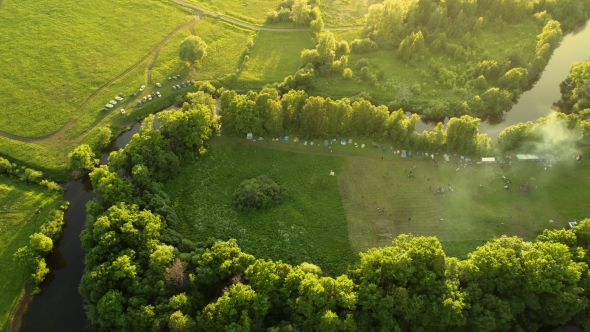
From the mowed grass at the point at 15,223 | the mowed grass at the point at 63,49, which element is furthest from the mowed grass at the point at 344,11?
the mowed grass at the point at 15,223

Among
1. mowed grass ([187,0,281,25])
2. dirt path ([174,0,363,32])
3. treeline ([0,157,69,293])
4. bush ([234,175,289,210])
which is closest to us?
treeline ([0,157,69,293])

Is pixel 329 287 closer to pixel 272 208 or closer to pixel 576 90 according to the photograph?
pixel 272 208

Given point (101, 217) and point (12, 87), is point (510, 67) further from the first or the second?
point (12, 87)

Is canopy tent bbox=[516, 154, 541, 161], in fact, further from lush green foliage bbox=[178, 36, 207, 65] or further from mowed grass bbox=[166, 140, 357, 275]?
lush green foliage bbox=[178, 36, 207, 65]

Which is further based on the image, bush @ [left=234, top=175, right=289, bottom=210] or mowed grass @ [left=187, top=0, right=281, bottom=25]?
mowed grass @ [left=187, top=0, right=281, bottom=25]

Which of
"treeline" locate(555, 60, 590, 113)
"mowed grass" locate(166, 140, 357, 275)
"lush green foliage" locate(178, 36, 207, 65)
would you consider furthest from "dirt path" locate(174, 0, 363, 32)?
"treeline" locate(555, 60, 590, 113)

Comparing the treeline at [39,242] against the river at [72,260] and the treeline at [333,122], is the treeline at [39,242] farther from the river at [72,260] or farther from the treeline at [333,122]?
the treeline at [333,122]

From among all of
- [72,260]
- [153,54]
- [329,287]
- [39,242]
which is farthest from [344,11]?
[39,242]
